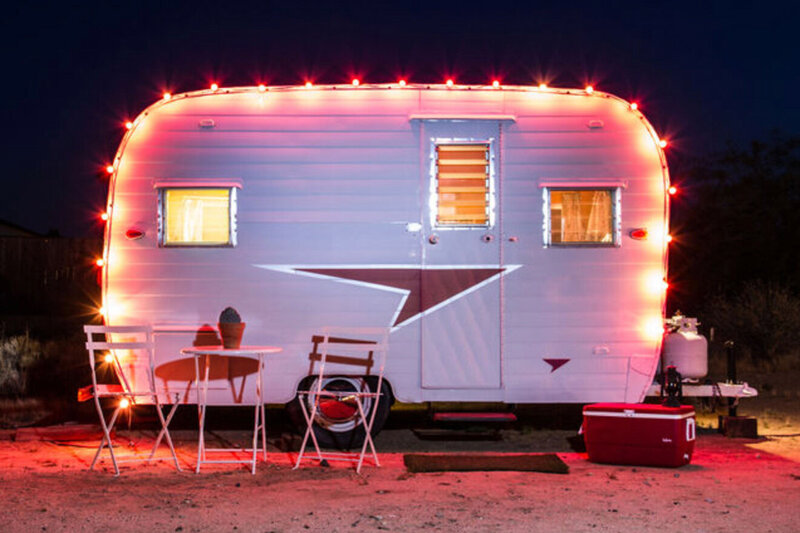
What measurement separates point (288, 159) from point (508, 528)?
3907 millimetres

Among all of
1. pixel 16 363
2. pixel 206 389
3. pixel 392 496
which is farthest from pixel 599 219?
pixel 16 363

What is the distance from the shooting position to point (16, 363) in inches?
482

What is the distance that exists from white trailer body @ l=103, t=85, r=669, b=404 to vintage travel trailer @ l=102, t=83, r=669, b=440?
0.01 m

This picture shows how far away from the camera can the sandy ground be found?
17.5ft

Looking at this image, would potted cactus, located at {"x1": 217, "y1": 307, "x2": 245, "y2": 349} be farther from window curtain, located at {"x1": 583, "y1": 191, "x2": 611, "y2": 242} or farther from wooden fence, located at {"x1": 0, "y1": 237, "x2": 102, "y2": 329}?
wooden fence, located at {"x1": 0, "y1": 237, "x2": 102, "y2": 329}

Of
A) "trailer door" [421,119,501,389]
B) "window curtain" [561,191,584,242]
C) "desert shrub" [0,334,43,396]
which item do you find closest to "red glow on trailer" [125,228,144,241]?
"trailer door" [421,119,501,389]

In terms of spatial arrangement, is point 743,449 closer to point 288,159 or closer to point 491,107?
point 491,107

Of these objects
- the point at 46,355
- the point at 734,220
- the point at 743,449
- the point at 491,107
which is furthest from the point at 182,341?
the point at 734,220

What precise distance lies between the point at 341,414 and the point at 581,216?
2719mm

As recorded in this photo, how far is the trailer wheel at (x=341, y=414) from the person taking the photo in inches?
305

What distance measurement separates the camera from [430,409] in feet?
26.0

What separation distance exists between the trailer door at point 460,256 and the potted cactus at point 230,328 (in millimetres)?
1558

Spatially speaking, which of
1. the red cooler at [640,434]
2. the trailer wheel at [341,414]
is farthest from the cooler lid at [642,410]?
the trailer wheel at [341,414]

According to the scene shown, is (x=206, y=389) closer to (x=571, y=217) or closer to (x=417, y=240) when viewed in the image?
(x=417, y=240)
